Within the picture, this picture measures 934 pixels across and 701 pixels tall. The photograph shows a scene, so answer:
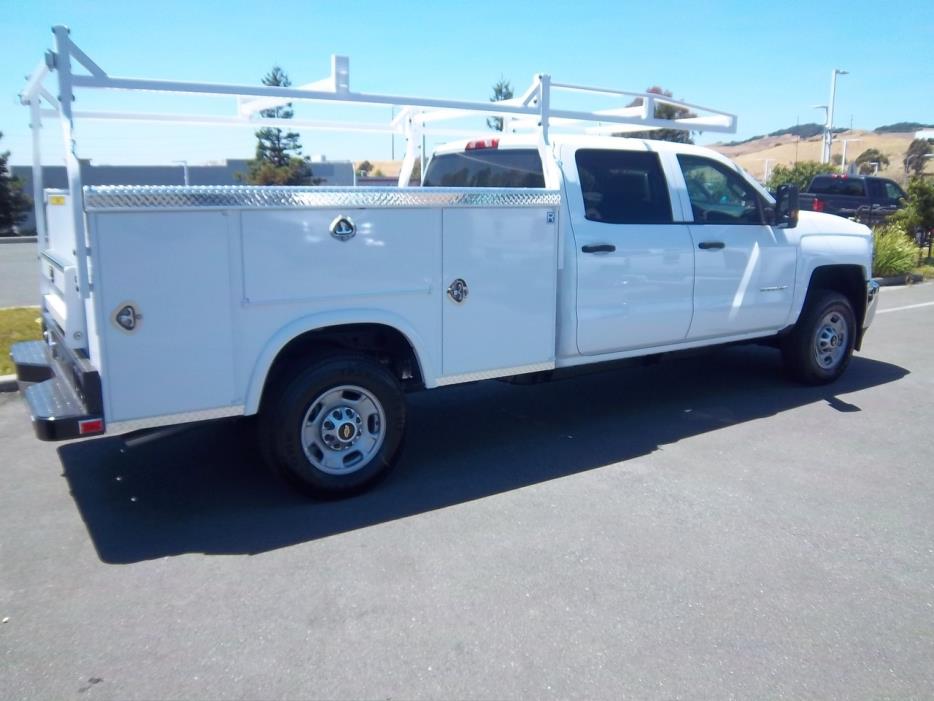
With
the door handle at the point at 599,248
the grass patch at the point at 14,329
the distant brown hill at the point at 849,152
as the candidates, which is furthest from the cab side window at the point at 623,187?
the distant brown hill at the point at 849,152

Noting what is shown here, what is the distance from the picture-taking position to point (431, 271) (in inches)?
197

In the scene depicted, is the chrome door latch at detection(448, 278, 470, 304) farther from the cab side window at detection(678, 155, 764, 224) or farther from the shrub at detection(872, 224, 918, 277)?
Result: the shrub at detection(872, 224, 918, 277)

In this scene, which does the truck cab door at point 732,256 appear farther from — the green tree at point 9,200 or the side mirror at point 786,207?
the green tree at point 9,200

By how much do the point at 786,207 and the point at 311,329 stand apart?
14.3 feet

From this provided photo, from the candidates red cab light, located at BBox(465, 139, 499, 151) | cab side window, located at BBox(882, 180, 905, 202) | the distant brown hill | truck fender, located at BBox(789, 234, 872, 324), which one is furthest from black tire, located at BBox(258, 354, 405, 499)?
the distant brown hill

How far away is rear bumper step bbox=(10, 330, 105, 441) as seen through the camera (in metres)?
4.14

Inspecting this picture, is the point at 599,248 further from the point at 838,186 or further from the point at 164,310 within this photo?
the point at 838,186

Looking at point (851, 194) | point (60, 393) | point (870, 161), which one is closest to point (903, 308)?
point (851, 194)

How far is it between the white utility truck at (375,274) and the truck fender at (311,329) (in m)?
0.01

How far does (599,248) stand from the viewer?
5766 mm

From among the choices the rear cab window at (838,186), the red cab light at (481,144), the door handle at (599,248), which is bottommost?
the door handle at (599,248)

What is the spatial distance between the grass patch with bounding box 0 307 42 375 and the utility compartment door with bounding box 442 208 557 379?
440cm

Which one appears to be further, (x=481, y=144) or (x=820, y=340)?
(x=820, y=340)

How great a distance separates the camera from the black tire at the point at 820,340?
7.42 meters
